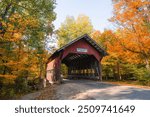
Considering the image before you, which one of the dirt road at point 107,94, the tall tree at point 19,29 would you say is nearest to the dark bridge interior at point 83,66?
the tall tree at point 19,29

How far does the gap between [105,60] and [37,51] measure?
45.4 feet

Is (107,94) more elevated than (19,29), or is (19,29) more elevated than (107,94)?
(19,29)

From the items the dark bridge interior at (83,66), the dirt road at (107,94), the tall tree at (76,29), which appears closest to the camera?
the dirt road at (107,94)

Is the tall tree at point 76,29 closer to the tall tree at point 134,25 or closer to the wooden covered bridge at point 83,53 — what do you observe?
the wooden covered bridge at point 83,53

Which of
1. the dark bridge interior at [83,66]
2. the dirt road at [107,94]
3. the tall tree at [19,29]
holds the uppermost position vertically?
the tall tree at [19,29]

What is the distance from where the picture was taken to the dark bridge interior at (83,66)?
23806 mm

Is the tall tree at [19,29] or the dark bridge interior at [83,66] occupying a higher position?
the tall tree at [19,29]

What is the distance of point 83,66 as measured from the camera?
28.8 meters

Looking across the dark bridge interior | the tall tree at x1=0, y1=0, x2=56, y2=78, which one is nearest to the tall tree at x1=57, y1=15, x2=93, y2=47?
the dark bridge interior

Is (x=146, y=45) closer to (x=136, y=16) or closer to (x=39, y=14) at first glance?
(x=136, y=16)

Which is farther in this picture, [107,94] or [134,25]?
[134,25]

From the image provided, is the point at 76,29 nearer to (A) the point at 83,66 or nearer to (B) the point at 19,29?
(A) the point at 83,66

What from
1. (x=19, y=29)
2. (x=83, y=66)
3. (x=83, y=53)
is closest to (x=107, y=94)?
(x=19, y=29)

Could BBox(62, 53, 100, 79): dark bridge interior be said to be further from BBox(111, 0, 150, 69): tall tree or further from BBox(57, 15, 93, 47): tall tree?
BBox(57, 15, 93, 47): tall tree
